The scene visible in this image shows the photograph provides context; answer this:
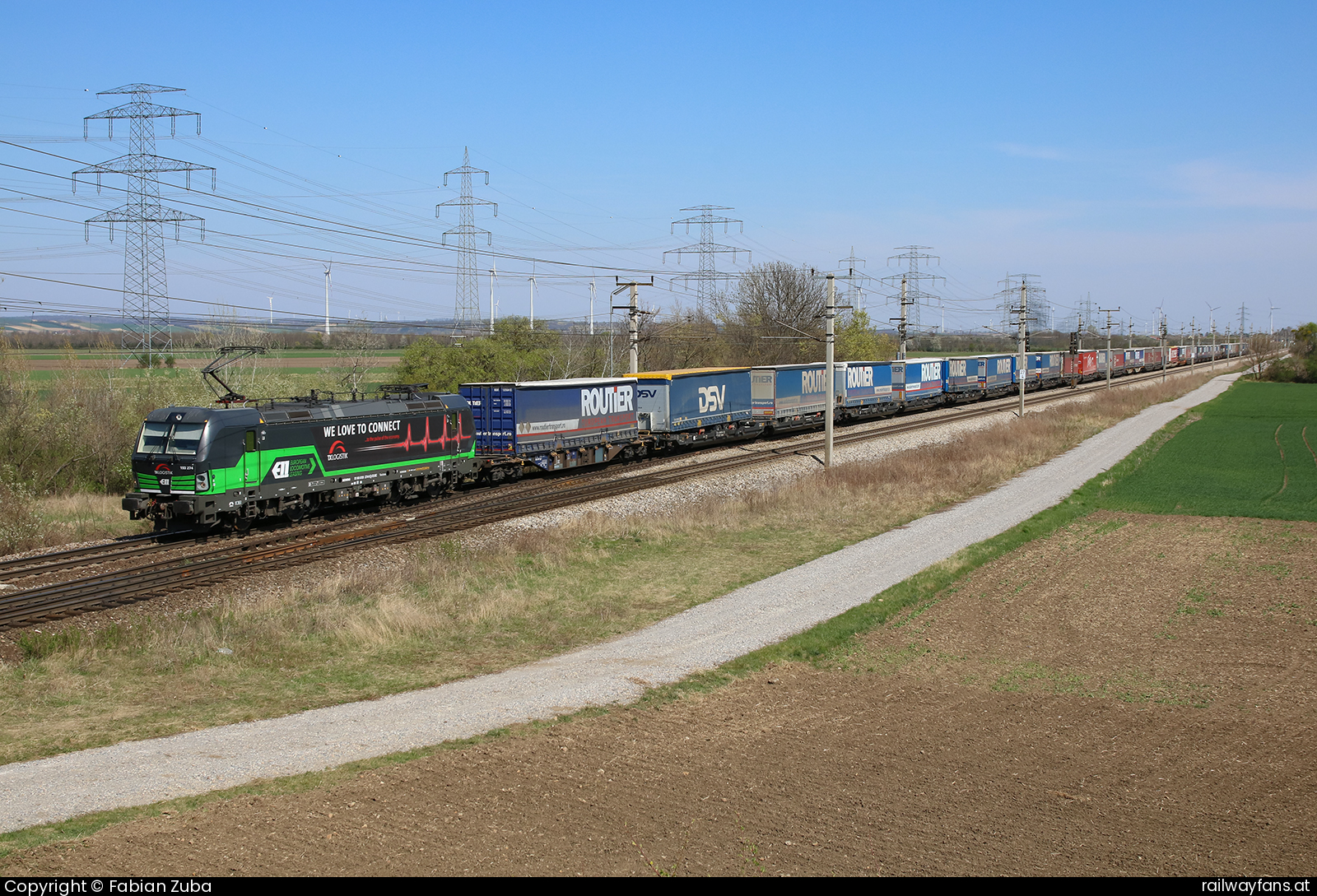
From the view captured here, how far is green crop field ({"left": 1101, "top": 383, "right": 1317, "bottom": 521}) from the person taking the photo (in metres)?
29.5

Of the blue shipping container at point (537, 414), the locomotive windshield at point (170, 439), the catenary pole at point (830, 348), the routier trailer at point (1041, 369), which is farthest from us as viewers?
the routier trailer at point (1041, 369)

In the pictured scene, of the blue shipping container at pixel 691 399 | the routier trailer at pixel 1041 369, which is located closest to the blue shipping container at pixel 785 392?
the blue shipping container at pixel 691 399

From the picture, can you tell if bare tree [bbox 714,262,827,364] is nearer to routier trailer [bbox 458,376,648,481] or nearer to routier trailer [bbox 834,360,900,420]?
routier trailer [bbox 834,360,900,420]

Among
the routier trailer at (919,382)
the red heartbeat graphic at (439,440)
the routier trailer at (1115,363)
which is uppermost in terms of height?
the routier trailer at (1115,363)

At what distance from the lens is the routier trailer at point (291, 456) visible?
23.4 m

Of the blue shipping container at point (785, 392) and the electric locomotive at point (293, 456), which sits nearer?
the electric locomotive at point (293, 456)

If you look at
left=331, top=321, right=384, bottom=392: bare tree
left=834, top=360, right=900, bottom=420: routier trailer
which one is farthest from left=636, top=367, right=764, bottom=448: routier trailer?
left=331, top=321, right=384, bottom=392: bare tree

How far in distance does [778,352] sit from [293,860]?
80.8 metres

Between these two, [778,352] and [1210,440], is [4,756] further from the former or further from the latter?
[778,352]

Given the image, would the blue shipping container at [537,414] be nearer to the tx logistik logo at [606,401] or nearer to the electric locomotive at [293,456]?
the tx logistik logo at [606,401]

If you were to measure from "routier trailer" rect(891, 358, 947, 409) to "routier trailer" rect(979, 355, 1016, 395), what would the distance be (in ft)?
22.9

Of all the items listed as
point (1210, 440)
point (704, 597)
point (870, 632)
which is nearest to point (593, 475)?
point (704, 597)

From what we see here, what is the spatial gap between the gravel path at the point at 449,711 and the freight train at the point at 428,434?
13328 millimetres

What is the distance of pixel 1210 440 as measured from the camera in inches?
1989
